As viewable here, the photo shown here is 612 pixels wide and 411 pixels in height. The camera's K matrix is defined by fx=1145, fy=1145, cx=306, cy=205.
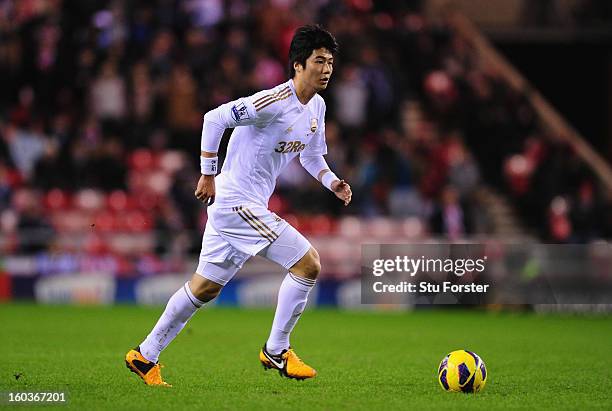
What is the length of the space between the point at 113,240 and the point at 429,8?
12.3 meters

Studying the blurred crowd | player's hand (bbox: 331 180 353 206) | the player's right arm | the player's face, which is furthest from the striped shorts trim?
the blurred crowd

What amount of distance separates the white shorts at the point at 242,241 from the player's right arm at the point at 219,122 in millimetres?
295

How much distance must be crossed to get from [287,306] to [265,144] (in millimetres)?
1224

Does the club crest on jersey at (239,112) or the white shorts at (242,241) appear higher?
the club crest on jersey at (239,112)

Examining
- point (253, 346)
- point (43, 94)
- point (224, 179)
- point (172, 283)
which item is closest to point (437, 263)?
point (172, 283)

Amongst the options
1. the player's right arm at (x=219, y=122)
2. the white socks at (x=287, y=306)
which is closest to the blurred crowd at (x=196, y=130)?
the white socks at (x=287, y=306)

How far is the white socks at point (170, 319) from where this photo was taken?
27.2 feet

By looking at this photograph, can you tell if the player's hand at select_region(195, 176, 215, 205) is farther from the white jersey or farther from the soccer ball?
the soccer ball

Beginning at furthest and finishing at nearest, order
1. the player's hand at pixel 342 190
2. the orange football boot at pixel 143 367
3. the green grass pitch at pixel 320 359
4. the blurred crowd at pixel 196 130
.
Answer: the blurred crowd at pixel 196 130 → the player's hand at pixel 342 190 → the orange football boot at pixel 143 367 → the green grass pitch at pixel 320 359

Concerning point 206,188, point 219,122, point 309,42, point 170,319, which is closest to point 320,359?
point 170,319

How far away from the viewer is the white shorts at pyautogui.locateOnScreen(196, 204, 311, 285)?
8.34 meters

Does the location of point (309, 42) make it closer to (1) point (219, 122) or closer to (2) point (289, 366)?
(1) point (219, 122)

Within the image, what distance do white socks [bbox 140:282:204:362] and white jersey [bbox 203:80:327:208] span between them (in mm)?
733

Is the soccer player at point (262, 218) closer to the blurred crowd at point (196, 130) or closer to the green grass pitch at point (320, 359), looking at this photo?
the green grass pitch at point (320, 359)
